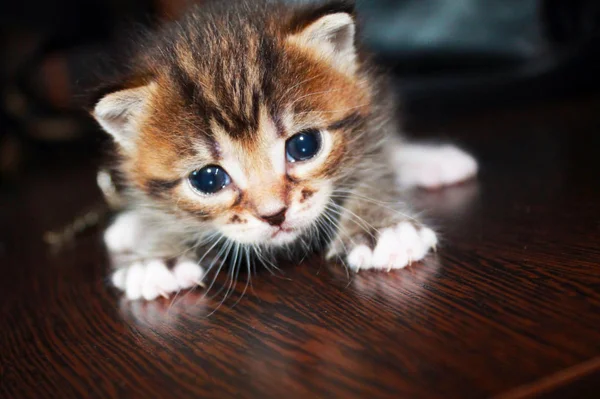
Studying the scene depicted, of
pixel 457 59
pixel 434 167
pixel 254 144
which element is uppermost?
pixel 457 59

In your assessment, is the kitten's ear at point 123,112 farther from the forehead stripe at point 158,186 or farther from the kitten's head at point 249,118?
the forehead stripe at point 158,186

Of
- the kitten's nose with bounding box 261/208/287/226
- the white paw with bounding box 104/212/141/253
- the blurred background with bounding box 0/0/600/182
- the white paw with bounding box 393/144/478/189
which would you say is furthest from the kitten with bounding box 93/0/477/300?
the blurred background with bounding box 0/0/600/182

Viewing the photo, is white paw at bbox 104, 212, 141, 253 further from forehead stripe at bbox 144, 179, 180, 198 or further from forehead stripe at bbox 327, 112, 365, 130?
forehead stripe at bbox 327, 112, 365, 130

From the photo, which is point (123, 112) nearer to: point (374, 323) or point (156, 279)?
point (156, 279)

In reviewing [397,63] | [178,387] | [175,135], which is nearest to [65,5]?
[397,63]

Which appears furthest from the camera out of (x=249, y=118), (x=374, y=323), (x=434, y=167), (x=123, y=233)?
(x=434, y=167)

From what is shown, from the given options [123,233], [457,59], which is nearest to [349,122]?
[123,233]
